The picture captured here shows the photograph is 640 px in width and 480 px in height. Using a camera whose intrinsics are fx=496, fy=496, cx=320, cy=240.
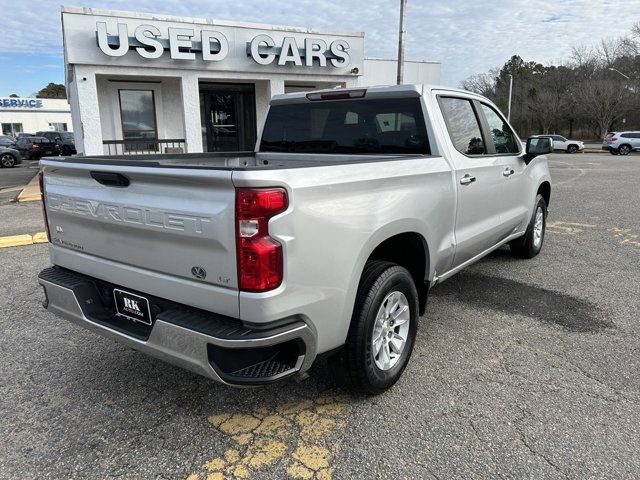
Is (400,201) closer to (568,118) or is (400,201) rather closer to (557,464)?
(557,464)

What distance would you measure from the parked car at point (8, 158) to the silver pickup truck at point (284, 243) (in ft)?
88.2

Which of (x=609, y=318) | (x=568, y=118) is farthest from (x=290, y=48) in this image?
(x=568, y=118)

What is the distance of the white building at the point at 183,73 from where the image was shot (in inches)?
551

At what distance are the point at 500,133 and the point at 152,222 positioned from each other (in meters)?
3.69

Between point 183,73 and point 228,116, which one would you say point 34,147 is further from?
point 183,73

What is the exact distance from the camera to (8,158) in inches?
1013

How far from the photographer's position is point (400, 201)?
3018mm

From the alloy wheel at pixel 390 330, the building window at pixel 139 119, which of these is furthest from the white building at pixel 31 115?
the alloy wheel at pixel 390 330

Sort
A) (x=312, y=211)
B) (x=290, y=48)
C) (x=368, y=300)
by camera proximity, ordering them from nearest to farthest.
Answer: (x=312, y=211), (x=368, y=300), (x=290, y=48)

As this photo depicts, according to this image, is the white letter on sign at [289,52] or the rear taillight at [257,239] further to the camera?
the white letter on sign at [289,52]

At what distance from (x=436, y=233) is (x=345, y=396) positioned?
1273mm

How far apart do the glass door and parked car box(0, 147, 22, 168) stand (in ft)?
47.9

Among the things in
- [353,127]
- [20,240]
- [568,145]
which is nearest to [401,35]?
[20,240]

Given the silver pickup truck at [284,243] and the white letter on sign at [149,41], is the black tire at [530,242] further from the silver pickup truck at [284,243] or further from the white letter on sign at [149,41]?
the white letter on sign at [149,41]
